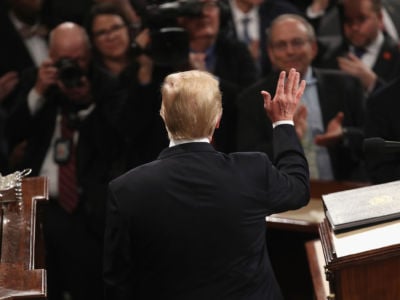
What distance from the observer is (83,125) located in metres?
3.92

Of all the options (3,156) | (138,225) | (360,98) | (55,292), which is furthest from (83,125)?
(138,225)

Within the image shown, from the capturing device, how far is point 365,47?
4.05 m

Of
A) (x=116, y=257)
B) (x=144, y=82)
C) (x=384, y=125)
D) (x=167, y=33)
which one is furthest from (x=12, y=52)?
(x=116, y=257)

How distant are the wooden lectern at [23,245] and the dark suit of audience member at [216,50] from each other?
4.86ft

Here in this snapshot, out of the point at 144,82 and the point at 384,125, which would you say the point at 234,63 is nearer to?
the point at 144,82

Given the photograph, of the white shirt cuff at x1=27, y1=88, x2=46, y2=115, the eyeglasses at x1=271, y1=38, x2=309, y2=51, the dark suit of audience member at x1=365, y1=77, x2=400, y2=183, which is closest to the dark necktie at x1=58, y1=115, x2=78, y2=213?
the white shirt cuff at x1=27, y1=88, x2=46, y2=115

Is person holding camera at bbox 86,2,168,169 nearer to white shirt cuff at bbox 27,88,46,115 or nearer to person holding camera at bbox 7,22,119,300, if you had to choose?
person holding camera at bbox 7,22,119,300

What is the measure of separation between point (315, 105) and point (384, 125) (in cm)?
50

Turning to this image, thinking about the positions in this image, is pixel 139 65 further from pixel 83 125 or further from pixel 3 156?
pixel 3 156

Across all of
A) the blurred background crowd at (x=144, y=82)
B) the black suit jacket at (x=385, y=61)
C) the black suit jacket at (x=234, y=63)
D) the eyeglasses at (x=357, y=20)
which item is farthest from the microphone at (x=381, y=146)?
the eyeglasses at (x=357, y=20)

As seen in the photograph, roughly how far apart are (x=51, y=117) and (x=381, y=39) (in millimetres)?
1725

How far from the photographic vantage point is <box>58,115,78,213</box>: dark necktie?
13.0 ft

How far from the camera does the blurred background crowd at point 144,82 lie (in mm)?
3705

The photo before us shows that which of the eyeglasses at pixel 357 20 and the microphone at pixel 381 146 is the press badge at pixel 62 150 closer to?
the eyeglasses at pixel 357 20
